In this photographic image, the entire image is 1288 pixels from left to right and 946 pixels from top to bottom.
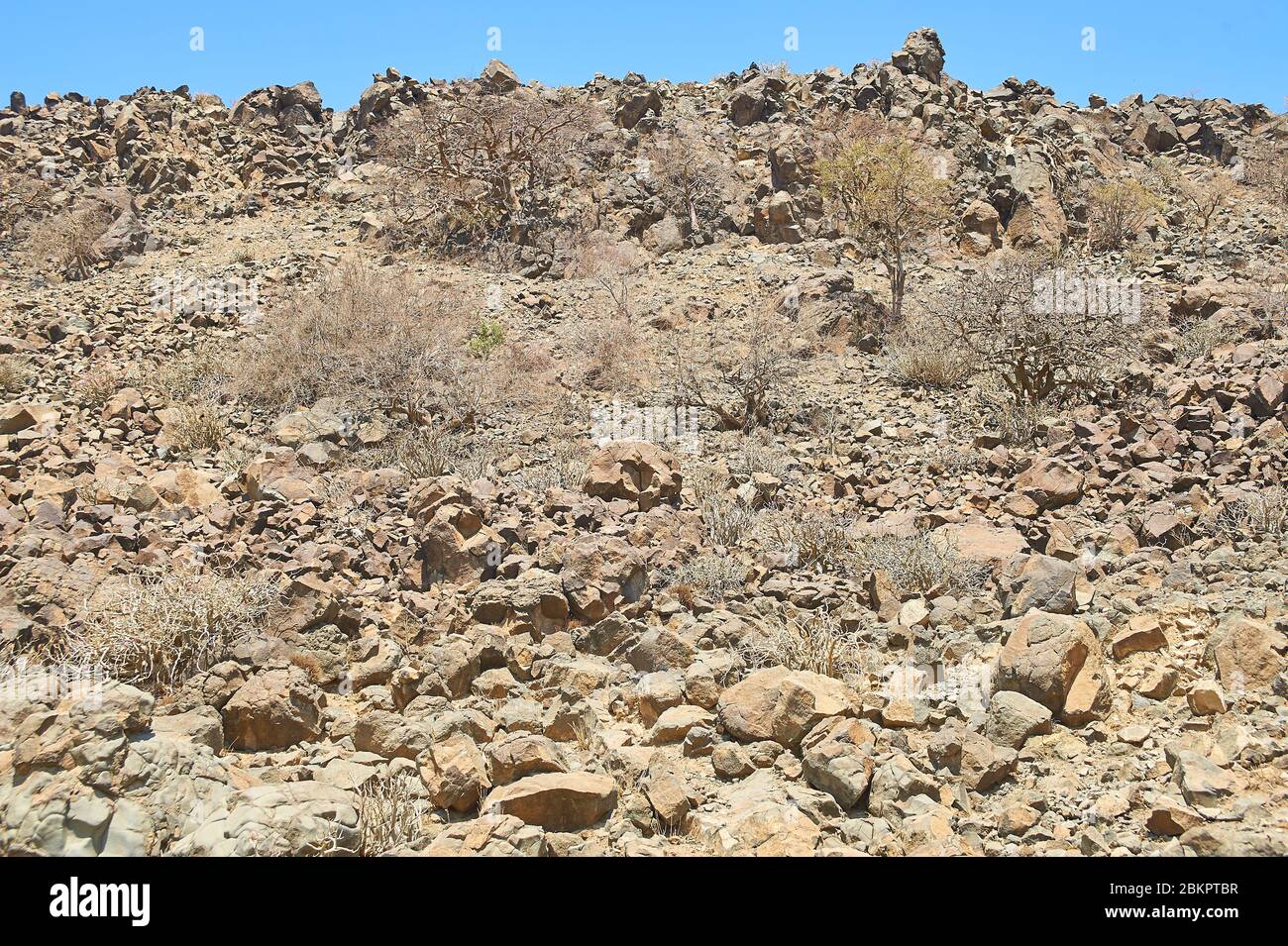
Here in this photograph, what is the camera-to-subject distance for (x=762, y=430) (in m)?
6.91

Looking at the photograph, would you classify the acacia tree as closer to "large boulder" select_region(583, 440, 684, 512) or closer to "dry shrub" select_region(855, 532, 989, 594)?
"large boulder" select_region(583, 440, 684, 512)

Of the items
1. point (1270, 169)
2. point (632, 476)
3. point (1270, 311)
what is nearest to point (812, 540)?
point (632, 476)

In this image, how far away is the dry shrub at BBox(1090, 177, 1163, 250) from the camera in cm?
1105

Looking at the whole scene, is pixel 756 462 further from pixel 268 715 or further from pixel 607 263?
pixel 607 263

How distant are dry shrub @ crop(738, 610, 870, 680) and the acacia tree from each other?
8.34m

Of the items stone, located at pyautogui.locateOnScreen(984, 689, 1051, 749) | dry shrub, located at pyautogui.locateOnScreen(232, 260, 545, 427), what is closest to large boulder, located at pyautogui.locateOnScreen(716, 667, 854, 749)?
stone, located at pyautogui.locateOnScreen(984, 689, 1051, 749)

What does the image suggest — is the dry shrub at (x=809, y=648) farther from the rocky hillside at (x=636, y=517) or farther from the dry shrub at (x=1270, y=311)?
the dry shrub at (x=1270, y=311)

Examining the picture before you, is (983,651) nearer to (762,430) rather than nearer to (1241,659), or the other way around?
(1241,659)

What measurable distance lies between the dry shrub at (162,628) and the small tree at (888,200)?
279 inches

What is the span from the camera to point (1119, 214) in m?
11.1

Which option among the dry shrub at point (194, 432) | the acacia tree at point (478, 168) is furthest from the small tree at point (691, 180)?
the dry shrub at point (194, 432)

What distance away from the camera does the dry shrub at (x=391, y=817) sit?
266 centimetres

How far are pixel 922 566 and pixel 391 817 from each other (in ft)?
9.72
